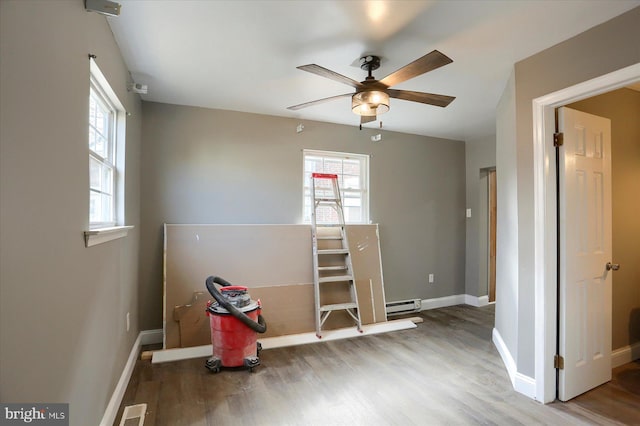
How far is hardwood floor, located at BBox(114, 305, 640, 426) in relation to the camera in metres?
2.11

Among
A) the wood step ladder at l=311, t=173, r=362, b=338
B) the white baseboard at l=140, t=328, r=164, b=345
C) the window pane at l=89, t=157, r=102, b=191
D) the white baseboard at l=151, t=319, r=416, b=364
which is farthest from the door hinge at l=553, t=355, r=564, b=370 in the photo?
the white baseboard at l=140, t=328, r=164, b=345

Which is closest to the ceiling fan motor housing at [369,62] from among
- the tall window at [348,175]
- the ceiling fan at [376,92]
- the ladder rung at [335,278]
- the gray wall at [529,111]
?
the ceiling fan at [376,92]

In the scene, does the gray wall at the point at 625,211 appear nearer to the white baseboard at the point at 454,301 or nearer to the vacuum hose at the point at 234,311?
the white baseboard at the point at 454,301

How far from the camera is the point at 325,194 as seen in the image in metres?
4.11

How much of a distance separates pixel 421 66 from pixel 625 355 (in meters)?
3.36

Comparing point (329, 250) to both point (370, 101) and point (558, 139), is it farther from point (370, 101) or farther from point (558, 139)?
point (558, 139)

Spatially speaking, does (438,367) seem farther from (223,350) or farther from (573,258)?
(223,350)

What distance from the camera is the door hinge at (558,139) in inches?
91.5

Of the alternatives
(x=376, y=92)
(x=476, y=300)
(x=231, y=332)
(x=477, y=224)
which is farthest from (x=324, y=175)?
(x=476, y=300)

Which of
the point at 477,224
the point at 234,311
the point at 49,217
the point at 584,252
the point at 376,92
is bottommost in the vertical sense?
the point at 234,311

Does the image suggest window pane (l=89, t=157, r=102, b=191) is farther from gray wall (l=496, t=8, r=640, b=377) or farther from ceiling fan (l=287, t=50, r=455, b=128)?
gray wall (l=496, t=8, r=640, b=377)

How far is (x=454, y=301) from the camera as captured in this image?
4.93m

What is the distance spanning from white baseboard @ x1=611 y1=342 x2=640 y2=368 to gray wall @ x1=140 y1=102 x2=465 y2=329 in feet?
6.98

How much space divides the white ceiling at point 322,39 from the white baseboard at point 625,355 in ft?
8.91
